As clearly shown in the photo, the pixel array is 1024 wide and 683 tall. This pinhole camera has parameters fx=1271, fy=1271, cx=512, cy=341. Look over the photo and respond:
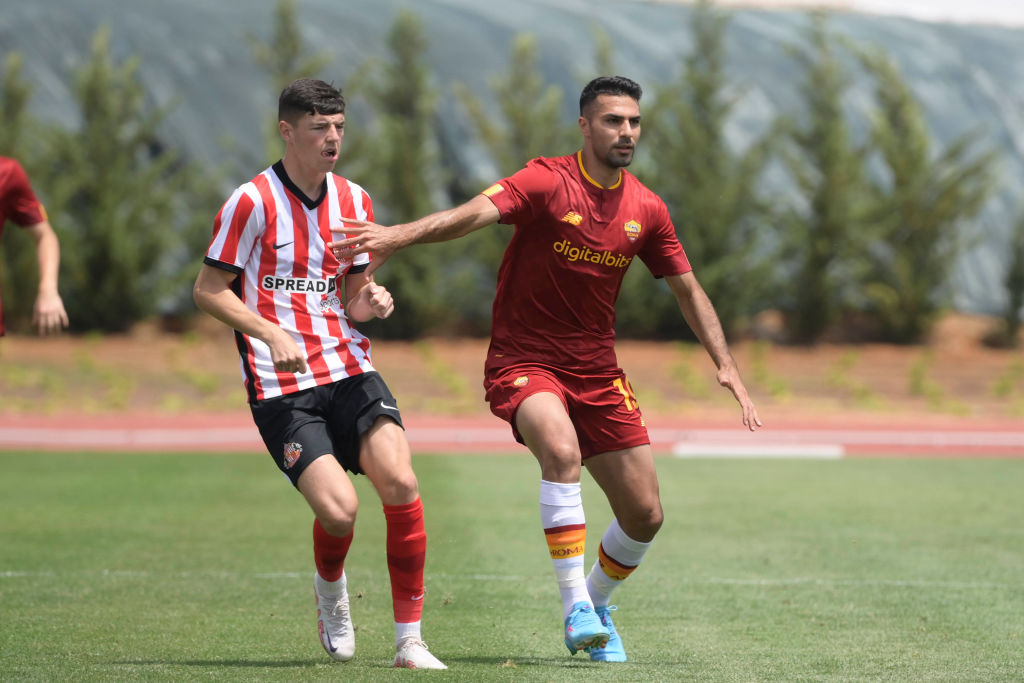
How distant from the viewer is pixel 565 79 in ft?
97.0

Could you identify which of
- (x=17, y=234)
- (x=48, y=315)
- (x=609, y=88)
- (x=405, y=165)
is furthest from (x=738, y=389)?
(x=17, y=234)

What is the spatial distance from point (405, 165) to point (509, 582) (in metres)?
18.9

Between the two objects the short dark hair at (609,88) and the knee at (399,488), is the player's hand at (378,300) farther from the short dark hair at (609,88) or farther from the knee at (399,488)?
the short dark hair at (609,88)

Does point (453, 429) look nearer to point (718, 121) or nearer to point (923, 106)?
point (718, 121)

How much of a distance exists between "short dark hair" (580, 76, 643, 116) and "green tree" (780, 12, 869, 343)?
840 inches

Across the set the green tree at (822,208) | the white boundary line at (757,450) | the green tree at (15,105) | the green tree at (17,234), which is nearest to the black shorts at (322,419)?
the white boundary line at (757,450)

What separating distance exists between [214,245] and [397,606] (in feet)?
5.47

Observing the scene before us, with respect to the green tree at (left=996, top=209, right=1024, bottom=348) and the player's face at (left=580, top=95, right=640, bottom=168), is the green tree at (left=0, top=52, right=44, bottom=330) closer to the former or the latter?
the green tree at (left=996, top=209, right=1024, bottom=348)

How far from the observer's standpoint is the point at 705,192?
26.1m

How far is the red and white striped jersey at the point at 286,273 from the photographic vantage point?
5.25m

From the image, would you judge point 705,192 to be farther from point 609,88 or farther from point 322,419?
point 322,419

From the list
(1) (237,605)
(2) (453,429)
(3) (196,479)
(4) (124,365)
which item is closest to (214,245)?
(1) (237,605)

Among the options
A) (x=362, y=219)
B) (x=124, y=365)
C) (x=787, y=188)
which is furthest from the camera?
(x=787, y=188)

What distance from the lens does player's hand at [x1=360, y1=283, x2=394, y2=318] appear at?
516 cm
